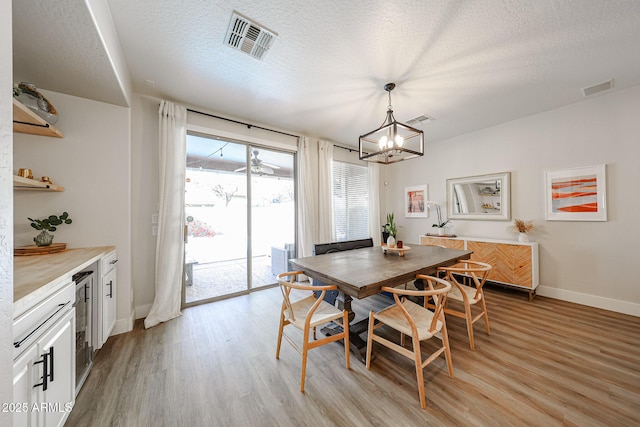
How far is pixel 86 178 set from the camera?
2146 millimetres

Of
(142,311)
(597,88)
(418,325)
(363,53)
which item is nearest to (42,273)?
(142,311)

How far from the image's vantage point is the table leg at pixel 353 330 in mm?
1920

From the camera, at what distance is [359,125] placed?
12.2ft

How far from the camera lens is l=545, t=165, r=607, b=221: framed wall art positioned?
284 cm

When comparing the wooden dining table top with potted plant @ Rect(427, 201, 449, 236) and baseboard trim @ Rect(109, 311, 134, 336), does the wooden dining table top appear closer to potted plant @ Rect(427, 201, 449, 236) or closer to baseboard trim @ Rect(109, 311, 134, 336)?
potted plant @ Rect(427, 201, 449, 236)

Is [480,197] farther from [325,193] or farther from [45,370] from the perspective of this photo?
[45,370]

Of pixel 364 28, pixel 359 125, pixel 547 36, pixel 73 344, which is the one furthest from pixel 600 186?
pixel 73 344

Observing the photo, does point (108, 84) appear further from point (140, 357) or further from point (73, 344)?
point (140, 357)

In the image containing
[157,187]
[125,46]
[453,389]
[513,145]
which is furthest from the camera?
[513,145]

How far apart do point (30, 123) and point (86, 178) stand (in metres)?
0.55

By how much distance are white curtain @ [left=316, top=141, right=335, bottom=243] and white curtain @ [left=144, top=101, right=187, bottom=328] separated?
2191mm

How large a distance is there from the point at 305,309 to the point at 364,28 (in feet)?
7.91

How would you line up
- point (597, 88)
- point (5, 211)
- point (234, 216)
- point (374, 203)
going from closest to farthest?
point (5, 211)
point (597, 88)
point (234, 216)
point (374, 203)

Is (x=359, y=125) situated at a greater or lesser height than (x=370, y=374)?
greater
